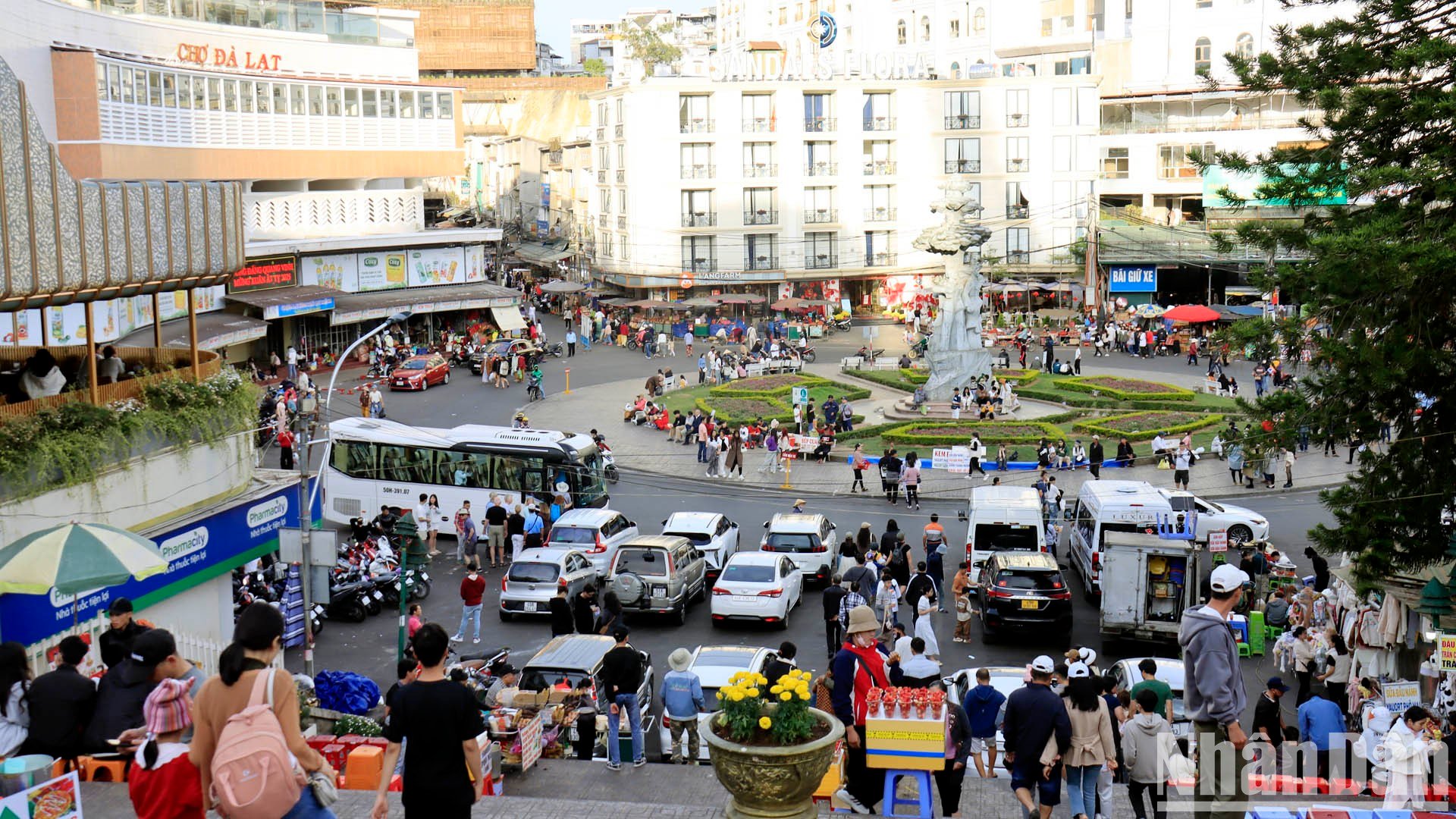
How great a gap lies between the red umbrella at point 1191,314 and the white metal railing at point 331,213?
3324cm

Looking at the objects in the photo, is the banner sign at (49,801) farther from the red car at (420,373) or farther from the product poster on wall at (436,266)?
the product poster on wall at (436,266)

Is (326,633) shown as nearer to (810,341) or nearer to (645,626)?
(645,626)

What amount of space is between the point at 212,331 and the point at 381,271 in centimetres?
1365

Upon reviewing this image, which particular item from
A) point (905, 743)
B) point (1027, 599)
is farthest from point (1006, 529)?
point (905, 743)

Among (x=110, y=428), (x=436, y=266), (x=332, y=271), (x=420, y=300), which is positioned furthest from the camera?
(x=436, y=266)

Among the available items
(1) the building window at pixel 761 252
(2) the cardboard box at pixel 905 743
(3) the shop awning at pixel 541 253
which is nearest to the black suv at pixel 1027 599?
(2) the cardboard box at pixel 905 743

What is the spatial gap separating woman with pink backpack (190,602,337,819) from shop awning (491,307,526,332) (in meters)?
55.3

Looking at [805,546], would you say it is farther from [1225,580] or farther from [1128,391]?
[1128,391]

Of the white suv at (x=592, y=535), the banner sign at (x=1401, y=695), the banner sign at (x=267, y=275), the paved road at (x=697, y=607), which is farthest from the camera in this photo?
the banner sign at (x=267, y=275)

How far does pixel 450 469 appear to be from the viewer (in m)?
30.8

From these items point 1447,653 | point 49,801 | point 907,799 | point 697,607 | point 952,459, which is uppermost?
point 49,801

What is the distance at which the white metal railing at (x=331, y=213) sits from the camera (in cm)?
5906

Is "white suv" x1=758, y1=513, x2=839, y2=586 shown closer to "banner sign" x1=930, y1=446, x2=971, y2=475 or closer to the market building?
"banner sign" x1=930, y1=446, x2=971, y2=475

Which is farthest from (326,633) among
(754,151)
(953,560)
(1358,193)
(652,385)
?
(754,151)
